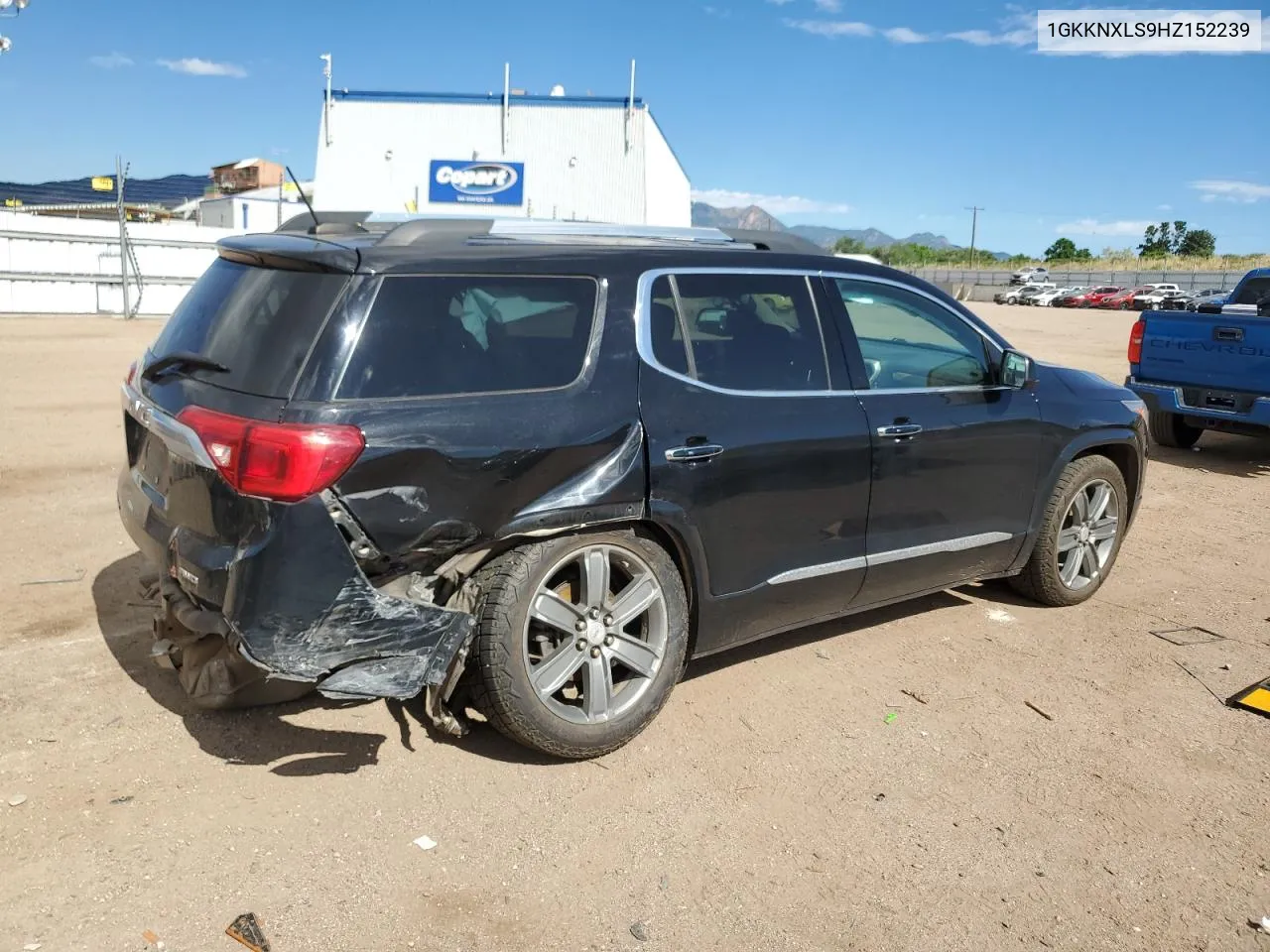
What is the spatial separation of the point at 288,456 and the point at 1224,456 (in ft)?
32.5

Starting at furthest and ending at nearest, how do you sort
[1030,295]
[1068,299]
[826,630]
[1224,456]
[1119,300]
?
Result: [1030,295] < [1068,299] < [1119,300] < [1224,456] < [826,630]

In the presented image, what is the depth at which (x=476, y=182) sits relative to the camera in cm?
3691

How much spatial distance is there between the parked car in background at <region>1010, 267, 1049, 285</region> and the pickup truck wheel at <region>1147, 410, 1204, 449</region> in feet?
241

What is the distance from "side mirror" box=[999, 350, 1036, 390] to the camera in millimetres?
4926

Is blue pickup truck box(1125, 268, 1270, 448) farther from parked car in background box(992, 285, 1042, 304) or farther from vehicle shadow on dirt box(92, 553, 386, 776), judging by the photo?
parked car in background box(992, 285, 1042, 304)

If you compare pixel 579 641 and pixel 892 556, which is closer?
pixel 579 641

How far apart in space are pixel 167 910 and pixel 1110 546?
4.79m

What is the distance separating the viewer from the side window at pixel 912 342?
4668 mm

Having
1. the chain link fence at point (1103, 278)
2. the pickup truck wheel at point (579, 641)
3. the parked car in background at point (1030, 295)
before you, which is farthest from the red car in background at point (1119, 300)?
the pickup truck wheel at point (579, 641)

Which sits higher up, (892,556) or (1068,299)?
(1068,299)

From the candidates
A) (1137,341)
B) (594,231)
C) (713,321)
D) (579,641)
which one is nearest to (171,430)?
(579,641)

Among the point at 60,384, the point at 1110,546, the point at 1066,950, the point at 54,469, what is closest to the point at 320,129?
the point at 60,384

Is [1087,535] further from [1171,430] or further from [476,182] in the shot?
[476,182]

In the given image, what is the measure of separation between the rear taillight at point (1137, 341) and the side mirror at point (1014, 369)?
5.81 metres
